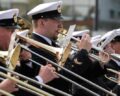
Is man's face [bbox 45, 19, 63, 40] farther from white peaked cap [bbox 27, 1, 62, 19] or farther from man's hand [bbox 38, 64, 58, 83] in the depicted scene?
man's hand [bbox 38, 64, 58, 83]

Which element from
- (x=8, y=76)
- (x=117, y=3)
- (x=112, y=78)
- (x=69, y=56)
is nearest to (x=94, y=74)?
(x=112, y=78)

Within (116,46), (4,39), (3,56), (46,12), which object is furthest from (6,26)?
(116,46)

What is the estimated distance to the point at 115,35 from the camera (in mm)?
6621

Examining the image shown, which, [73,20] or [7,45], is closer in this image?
[7,45]

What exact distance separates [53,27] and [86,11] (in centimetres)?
1791

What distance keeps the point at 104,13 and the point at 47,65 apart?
16.8 meters

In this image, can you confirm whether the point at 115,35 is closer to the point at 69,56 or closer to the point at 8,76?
the point at 69,56

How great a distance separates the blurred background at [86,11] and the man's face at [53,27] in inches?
519

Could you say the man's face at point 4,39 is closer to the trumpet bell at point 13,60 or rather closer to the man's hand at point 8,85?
the trumpet bell at point 13,60

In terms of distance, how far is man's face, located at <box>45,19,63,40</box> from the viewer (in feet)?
18.6

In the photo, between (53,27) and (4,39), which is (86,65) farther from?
(4,39)

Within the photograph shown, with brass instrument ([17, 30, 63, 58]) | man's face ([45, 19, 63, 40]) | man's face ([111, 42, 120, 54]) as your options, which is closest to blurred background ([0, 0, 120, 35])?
man's face ([111, 42, 120, 54])

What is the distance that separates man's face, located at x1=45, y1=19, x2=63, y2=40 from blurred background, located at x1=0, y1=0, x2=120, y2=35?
43.2 ft

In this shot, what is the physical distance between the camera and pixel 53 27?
5.70 meters
